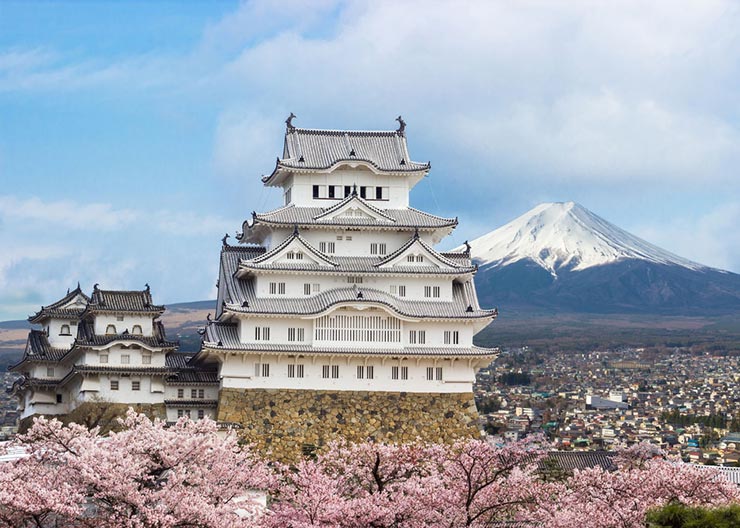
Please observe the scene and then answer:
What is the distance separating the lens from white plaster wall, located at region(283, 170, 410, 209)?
5697 centimetres

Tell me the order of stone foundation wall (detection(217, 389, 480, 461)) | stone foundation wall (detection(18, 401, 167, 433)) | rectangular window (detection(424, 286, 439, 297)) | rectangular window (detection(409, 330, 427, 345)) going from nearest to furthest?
stone foundation wall (detection(217, 389, 480, 461)) < stone foundation wall (detection(18, 401, 167, 433)) < rectangular window (detection(409, 330, 427, 345)) < rectangular window (detection(424, 286, 439, 297))

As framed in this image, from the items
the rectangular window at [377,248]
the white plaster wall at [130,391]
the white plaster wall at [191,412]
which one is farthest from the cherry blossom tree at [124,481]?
the rectangular window at [377,248]

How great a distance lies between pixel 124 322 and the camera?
177 feet

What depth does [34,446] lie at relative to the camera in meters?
36.6

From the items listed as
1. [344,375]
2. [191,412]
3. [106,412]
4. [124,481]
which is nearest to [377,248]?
[344,375]

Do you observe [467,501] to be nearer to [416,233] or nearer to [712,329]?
[416,233]

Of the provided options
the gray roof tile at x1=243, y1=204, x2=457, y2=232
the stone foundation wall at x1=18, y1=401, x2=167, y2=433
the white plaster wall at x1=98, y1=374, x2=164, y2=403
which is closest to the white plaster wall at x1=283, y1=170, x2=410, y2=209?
the gray roof tile at x1=243, y1=204, x2=457, y2=232

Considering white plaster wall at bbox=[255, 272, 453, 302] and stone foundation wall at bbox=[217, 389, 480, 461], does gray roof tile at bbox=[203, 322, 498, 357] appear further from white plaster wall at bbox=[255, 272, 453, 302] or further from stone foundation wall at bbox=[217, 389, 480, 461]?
white plaster wall at bbox=[255, 272, 453, 302]

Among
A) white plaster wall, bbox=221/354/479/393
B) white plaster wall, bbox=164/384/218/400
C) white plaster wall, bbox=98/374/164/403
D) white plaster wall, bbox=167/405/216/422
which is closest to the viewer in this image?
white plaster wall, bbox=221/354/479/393

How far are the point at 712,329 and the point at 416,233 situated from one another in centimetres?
15130

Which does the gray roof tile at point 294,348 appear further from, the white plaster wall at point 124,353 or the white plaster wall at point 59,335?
the white plaster wall at point 59,335

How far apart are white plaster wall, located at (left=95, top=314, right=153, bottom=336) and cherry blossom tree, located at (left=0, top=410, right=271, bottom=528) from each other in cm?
1589

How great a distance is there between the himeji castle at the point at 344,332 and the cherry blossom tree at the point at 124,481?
13.8 meters

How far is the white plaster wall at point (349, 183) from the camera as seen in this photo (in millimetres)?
56969
